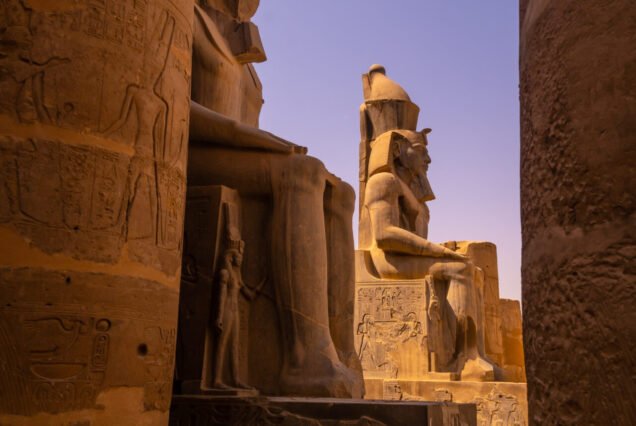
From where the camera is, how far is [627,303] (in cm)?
107

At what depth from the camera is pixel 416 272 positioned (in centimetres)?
1116

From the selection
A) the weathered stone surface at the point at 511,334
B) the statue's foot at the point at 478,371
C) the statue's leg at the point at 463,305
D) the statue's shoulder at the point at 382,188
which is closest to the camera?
the statue's foot at the point at 478,371

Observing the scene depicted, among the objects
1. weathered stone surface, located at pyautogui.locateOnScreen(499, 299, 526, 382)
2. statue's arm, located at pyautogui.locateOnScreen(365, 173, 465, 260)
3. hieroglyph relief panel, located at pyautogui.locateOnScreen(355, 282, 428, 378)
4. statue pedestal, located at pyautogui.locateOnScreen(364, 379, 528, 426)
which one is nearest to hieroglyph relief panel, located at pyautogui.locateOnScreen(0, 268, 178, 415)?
statue pedestal, located at pyautogui.locateOnScreen(364, 379, 528, 426)

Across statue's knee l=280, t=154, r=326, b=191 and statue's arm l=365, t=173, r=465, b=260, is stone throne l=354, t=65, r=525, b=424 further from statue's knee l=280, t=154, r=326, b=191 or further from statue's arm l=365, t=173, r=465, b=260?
statue's knee l=280, t=154, r=326, b=191

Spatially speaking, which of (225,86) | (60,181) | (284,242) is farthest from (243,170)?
(60,181)

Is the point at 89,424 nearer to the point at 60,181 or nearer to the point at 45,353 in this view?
the point at 45,353

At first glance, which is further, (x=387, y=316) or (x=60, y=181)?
(x=387, y=316)

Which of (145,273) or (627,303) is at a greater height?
(145,273)

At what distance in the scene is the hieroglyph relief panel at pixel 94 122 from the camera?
2.81 metres

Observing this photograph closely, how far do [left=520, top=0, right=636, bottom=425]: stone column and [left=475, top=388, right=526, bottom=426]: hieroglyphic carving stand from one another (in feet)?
30.0

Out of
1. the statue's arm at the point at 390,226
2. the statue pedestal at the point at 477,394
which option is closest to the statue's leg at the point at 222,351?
the statue pedestal at the point at 477,394

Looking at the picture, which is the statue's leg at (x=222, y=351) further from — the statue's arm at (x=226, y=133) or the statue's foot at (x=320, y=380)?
the statue's arm at (x=226, y=133)

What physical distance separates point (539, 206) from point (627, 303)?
0.28 meters

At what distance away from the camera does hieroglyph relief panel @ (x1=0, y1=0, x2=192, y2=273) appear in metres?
2.81
